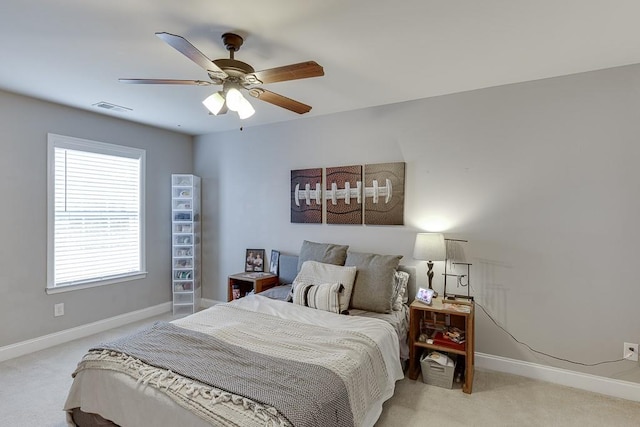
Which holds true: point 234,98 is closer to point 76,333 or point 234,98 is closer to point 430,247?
point 430,247

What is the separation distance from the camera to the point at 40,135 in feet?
10.5

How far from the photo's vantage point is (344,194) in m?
3.52

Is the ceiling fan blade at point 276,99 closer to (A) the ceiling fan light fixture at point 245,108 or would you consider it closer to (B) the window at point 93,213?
(A) the ceiling fan light fixture at point 245,108

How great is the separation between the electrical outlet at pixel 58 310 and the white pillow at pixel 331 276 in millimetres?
2586

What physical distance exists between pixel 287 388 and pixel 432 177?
236cm

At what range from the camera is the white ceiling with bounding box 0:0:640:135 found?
173cm

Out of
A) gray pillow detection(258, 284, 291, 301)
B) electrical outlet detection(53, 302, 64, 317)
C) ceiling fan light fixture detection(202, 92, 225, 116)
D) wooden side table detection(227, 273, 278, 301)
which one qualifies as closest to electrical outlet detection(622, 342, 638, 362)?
gray pillow detection(258, 284, 291, 301)

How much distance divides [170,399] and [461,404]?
2023mm

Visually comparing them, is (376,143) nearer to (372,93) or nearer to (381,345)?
(372,93)

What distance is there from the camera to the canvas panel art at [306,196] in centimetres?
369

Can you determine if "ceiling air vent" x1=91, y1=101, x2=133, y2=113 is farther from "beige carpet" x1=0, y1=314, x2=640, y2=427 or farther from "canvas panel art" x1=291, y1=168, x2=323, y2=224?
"beige carpet" x1=0, y1=314, x2=640, y2=427

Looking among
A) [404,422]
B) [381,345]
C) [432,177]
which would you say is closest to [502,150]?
[432,177]

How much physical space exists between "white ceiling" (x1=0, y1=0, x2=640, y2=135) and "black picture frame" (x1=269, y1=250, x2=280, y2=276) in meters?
1.94

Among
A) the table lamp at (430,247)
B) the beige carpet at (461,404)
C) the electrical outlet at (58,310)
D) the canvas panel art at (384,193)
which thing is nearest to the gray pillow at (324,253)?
the canvas panel art at (384,193)
